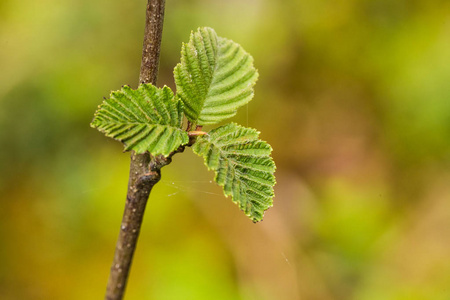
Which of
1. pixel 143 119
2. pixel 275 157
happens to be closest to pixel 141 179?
pixel 143 119

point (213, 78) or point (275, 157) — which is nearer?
point (213, 78)

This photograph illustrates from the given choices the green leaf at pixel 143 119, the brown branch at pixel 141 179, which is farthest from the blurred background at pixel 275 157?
the green leaf at pixel 143 119

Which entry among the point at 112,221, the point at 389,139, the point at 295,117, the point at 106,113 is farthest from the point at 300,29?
the point at 106,113

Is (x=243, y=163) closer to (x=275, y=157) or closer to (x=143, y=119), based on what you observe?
(x=143, y=119)

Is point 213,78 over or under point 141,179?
over

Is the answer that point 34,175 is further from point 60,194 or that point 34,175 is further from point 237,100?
point 237,100

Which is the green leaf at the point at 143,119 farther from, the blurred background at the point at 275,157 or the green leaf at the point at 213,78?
the blurred background at the point at 275,157
